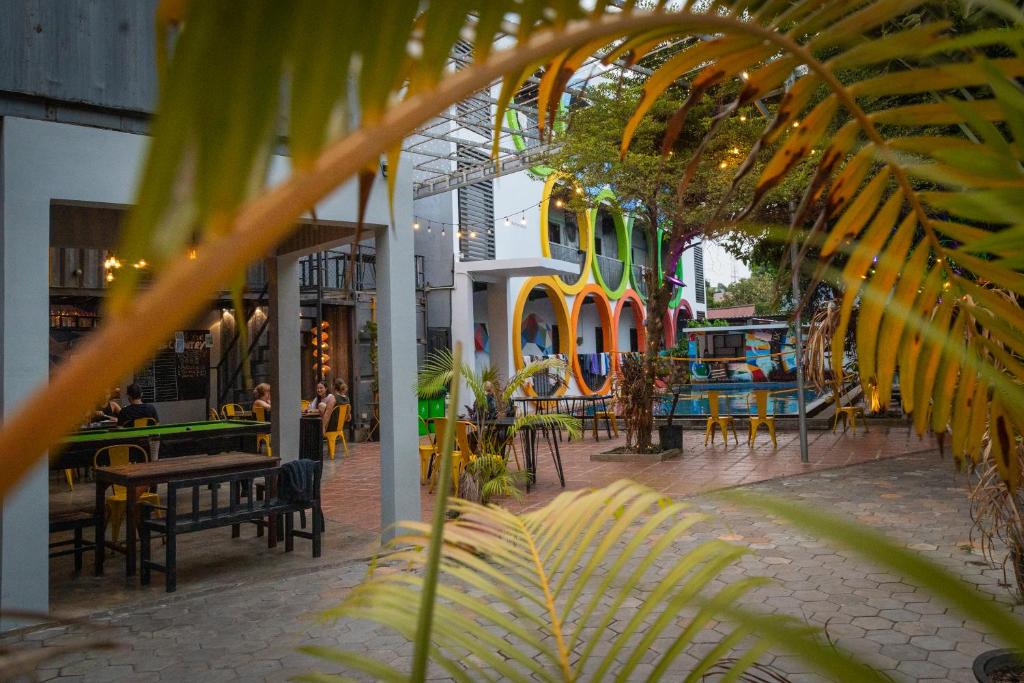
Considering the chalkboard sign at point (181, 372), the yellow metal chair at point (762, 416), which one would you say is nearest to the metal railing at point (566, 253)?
the chalkboard sign at point (181, 372)

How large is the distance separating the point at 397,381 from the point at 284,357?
113 inches

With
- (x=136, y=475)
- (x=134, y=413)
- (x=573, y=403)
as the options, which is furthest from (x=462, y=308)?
(x=136, y=475)

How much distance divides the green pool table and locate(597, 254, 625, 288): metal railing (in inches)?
588

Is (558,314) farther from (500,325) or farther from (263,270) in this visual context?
(263,270)

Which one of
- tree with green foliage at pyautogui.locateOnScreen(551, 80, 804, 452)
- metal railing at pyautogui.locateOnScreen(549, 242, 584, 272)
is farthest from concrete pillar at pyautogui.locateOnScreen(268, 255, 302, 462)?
metal railing at pyautogui.locateOnScreen(549, 242, 584, 272)

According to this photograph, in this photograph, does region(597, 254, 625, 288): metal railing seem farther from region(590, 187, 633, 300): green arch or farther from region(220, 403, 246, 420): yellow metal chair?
region(220, 403, 246, 420): yellow metal chair

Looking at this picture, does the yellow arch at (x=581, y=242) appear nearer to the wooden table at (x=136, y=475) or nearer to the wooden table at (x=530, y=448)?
the wooden table at (x=530, y=448)

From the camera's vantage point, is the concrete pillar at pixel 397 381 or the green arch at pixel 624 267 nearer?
the concrete pillar at pixel 397 381

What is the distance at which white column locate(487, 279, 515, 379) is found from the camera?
17359 mm

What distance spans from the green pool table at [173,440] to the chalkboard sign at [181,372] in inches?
252

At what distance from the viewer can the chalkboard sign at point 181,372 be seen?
536 inches

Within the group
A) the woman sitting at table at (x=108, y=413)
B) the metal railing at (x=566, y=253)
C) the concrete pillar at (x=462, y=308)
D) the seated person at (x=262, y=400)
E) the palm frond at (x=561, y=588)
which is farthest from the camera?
the metal railing at (x=566, y=253)

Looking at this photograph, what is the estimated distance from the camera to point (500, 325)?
17547 millimetres

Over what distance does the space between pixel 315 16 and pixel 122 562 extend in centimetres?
597
